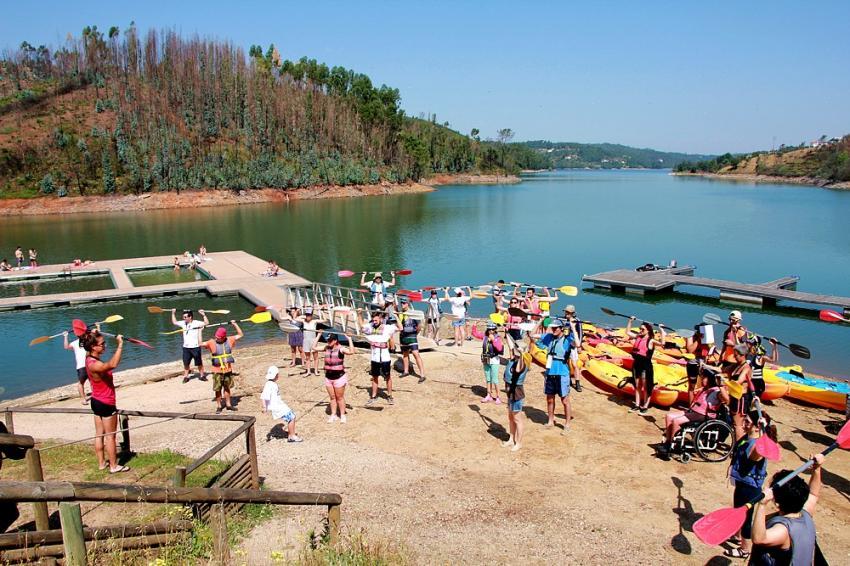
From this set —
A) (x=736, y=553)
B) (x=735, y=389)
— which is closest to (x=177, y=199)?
(x=735, y=389)

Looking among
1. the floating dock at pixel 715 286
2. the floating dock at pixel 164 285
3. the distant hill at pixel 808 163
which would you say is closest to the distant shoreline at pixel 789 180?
the distant hill at pixel 808 163

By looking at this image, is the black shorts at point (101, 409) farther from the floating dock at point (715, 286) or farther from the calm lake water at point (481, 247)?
the floating dock at point (715, 286)

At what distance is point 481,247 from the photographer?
1879 inches

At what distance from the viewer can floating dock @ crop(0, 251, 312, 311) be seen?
91.0 ft

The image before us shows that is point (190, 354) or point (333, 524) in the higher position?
point (333, 524)

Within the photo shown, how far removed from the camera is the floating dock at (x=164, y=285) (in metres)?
27.7

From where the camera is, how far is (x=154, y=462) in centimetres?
932

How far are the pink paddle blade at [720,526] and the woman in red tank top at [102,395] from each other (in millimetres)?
7416

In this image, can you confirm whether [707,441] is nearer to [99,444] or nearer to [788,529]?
[788,529]

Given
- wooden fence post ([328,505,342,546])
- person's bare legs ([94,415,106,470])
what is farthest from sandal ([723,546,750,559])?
person's bare legs ([94,415,106,470])

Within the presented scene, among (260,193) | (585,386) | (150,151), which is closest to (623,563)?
(585,386)

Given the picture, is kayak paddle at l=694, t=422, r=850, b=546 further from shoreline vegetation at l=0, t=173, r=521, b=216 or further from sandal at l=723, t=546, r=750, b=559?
shoreline vegetation at l=0, t=173, r=521, b=216

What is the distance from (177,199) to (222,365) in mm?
74811

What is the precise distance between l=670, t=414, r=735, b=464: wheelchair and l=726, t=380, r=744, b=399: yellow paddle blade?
1.54 feet
